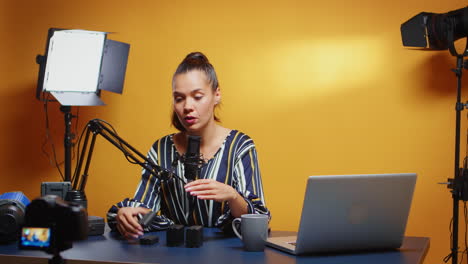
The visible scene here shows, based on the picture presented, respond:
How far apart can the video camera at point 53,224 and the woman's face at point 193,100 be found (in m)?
1.05

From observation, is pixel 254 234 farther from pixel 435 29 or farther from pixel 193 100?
pixel 435 29

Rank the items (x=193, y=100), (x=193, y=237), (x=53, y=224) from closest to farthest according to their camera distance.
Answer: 1. (x=53, y=224)
2. (x=193, y=237)
3. (x=193, y=100)

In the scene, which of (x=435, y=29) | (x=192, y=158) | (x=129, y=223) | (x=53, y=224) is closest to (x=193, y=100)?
(x=192, y=158)

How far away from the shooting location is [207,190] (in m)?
1.55

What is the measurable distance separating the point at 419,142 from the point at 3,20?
8.53ft

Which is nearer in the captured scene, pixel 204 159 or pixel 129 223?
pixel 129 223

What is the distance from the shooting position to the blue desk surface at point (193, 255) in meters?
1.32

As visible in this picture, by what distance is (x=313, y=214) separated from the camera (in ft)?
4.34

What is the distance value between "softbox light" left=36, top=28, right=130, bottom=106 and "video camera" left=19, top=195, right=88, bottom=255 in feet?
6.67

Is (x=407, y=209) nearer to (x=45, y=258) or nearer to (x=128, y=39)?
(x=45, y=258)

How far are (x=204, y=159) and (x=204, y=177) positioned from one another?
7 cm

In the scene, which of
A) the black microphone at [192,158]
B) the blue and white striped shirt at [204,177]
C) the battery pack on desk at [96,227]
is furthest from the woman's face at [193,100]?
the battery pack on desk at [96,227]

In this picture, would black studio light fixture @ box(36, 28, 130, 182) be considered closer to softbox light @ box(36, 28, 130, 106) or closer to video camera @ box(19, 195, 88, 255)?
softbox light @ box(36, 28, 130, 106)

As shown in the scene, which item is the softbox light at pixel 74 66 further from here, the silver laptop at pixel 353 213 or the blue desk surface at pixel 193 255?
the silver laptop at pixel 353 213
